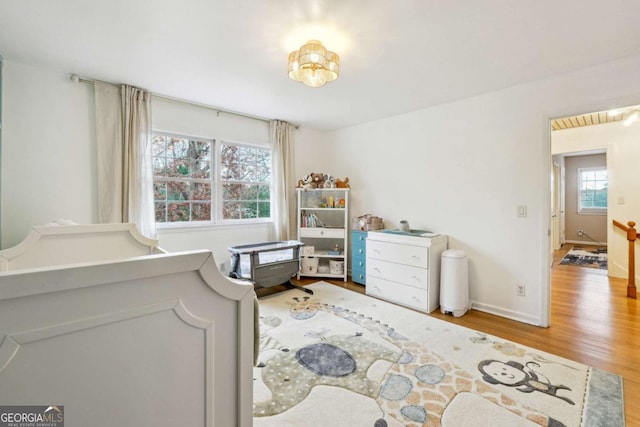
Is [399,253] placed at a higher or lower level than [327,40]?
lower

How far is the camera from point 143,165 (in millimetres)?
2896

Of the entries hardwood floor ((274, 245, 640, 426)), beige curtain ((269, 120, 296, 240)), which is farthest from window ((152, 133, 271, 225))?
hardwood floor ((274, 245, 640, 426))

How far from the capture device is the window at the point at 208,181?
3.21 m

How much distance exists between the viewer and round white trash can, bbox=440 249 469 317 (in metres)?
2.79

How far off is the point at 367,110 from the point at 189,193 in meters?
2.42

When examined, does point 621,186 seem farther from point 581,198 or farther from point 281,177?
point 281,177

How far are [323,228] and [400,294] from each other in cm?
147

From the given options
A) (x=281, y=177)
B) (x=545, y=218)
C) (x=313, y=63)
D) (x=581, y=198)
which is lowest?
(x=545, y=218)

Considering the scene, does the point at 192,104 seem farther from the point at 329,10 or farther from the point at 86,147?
the point at 329,10

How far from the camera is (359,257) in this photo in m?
3.82

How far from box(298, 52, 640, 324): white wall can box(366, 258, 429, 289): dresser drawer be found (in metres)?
0.57

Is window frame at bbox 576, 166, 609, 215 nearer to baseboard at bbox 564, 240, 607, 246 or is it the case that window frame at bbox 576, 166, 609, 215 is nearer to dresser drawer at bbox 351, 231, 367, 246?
baseboard at bbox 564, 240, 607, 246

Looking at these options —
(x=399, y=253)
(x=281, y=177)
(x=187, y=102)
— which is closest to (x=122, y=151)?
(x=187, y=102)

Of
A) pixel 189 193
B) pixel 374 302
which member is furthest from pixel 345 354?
pixel 189 193
